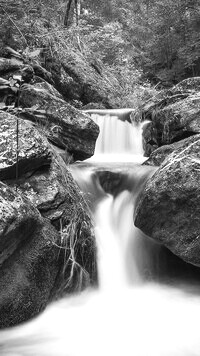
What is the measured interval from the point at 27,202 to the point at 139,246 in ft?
6.56

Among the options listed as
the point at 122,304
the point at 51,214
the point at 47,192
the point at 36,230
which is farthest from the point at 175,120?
the point at 36,230

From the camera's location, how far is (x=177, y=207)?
3998mm

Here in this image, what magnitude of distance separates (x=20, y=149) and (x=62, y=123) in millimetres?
2458

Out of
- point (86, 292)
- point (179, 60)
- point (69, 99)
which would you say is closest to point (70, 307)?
point (86, 292)

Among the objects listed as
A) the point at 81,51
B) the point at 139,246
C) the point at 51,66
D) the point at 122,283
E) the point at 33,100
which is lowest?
the point at 122,283

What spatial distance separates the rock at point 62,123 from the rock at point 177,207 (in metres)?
2.34

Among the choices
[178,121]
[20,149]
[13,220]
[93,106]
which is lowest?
[13,220]

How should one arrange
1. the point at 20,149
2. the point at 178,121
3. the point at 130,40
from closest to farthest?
the point at 20,149, the point at 178,121, the point at 130,40

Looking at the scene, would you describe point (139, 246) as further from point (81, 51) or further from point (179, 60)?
point (179, 60)

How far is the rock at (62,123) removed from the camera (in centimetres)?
599

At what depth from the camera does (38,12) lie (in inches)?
378

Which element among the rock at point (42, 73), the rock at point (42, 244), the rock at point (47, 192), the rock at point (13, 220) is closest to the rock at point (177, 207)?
the rock at point (42, 244)

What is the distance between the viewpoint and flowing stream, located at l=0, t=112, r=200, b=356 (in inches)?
117

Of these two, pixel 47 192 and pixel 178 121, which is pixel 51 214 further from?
pixel 178 121
